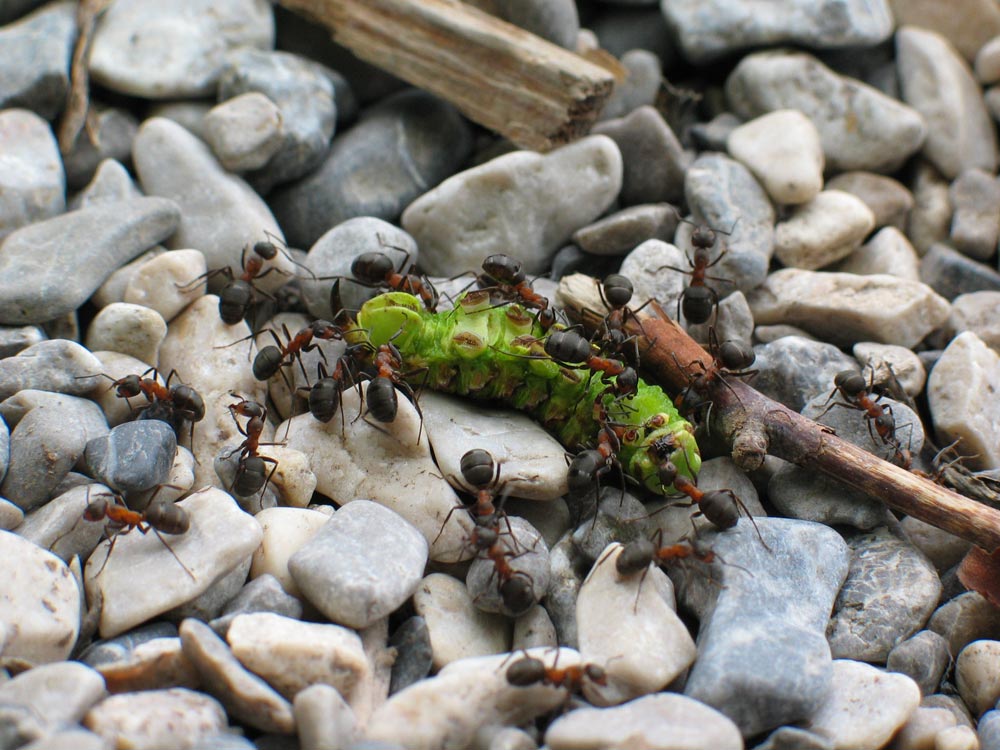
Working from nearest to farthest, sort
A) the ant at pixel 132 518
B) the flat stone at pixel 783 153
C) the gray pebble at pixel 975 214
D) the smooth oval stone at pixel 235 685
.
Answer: the smooth oval stone at pixel 235 685
the ant at pixel 132 518
the flat stone at pixel 783 153
the gray pebble at pixel 975 214

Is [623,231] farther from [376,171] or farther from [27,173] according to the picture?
[27,173]

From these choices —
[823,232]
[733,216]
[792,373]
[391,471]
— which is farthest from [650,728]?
[823,232]

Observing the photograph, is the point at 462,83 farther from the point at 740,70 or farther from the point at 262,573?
the point at 262,573

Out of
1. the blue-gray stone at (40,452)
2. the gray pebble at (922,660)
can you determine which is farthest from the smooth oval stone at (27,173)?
the gray pebble at (922,660)

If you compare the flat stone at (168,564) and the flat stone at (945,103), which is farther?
the flat stone at (945,103)

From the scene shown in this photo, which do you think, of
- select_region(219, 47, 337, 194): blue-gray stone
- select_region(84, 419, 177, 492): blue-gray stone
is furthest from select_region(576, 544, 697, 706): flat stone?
select_region(219, 47, 337, 194): blue-gray stone

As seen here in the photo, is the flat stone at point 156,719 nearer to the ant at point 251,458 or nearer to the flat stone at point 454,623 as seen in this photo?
the flat stone at point 454,623

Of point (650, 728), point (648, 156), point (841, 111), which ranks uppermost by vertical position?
point (841, 111)
